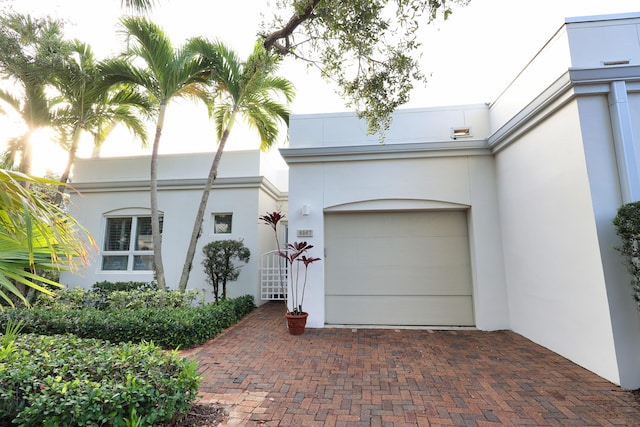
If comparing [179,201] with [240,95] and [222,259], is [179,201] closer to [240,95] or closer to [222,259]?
[222,259]

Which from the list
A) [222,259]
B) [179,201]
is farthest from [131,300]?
[179,201]

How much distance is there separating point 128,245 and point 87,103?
3.95 m

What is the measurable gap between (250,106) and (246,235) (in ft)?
11.3

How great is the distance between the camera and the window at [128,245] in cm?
834

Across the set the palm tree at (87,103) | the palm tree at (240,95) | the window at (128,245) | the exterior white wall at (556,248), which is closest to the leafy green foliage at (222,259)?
the palm tree at (240,95)

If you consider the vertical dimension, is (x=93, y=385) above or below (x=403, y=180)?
below

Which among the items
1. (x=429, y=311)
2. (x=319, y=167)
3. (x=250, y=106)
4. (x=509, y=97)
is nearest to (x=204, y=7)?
(x=250, y=106)

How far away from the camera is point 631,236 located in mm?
3279

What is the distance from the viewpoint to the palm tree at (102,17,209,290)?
6.23m

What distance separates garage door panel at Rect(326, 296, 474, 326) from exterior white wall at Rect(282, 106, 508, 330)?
273 mm

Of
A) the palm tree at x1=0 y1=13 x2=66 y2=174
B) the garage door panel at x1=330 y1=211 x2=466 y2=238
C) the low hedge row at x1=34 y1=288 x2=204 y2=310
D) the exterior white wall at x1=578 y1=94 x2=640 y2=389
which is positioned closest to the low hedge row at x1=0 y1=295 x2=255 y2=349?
the low hedge row at x1=34 y1=288 x2=204 y2=310

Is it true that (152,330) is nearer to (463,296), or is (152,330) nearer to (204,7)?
(204,7)

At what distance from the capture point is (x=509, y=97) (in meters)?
5.45

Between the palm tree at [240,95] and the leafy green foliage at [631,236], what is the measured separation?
5838 mm
